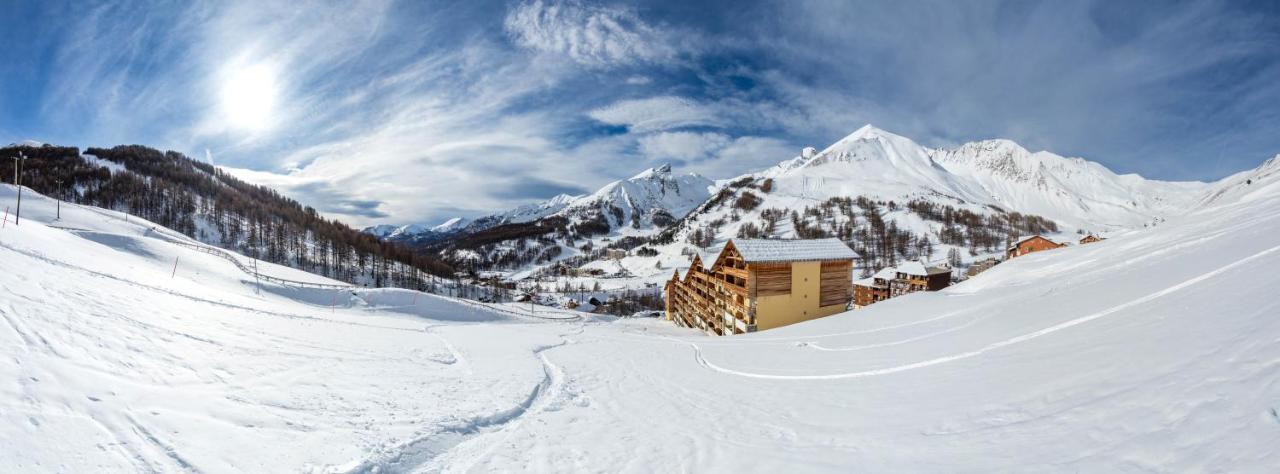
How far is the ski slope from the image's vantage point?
387 centimetres

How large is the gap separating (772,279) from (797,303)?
2.89m

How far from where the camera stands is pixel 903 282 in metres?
62.4

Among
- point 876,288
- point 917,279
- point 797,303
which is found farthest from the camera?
point 876,288

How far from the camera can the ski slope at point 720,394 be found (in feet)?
12.7

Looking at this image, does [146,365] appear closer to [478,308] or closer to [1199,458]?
[1199,458]

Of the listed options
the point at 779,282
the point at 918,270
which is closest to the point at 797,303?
the point at 779,282

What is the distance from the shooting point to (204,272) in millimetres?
30359

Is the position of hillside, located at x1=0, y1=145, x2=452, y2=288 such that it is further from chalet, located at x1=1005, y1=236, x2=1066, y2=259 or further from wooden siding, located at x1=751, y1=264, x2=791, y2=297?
chalet, located at x1=1005, y1=236, x2=1066, y2=259

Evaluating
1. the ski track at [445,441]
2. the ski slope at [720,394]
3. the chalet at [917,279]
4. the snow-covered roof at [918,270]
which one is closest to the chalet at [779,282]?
the ski slope at [720,394]

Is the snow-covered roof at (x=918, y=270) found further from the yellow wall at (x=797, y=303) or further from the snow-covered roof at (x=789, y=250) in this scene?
the yellow wall at (x=797, y=303)

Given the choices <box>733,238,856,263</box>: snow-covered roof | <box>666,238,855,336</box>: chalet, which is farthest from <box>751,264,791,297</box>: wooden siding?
<box>733,238,856,263</box>: snow-covered roof

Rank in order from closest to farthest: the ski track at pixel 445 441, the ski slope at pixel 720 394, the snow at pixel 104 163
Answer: the ski slope at pixel 720 394 → the ski track at pixel 445 441 → the snow at pixel 104 163

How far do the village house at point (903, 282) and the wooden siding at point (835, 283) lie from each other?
3251cm

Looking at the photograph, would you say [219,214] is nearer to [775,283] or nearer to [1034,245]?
[775,283]
